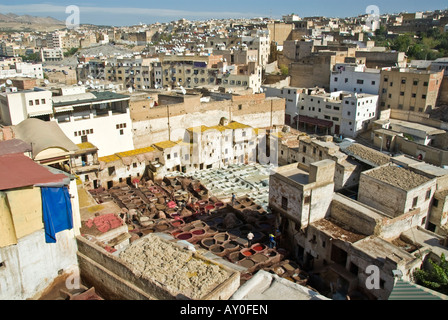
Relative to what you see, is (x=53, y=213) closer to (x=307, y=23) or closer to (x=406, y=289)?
(x=406, y=289)

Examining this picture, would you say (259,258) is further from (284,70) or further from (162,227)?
(284,70)

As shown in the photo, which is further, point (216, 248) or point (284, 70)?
point (284, 70)

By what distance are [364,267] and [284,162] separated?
1648cm

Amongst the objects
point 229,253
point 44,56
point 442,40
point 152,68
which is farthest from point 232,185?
point 44,56

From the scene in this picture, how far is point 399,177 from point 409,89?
20.0 m

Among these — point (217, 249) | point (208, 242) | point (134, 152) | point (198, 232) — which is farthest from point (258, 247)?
point (134, 152)

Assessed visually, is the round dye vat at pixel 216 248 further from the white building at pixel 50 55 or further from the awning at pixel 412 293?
the white building at pixel 50 55

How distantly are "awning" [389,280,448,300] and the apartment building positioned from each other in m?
27.9

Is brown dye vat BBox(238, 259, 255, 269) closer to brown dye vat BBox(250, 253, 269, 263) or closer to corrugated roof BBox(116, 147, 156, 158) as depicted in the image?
brown dye vat BBox(250, 253, 269, 263)

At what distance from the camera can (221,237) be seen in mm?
19609

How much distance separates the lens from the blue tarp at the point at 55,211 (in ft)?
44.2

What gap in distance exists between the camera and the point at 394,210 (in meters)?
A: 18.1

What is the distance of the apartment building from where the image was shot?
34.4m

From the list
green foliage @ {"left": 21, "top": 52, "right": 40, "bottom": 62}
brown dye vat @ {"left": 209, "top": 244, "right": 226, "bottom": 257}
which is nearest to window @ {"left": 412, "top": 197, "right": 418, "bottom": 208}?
brown dye vat @ {"left": 209, "top": 244, "right": 226, "bottom": 257}
